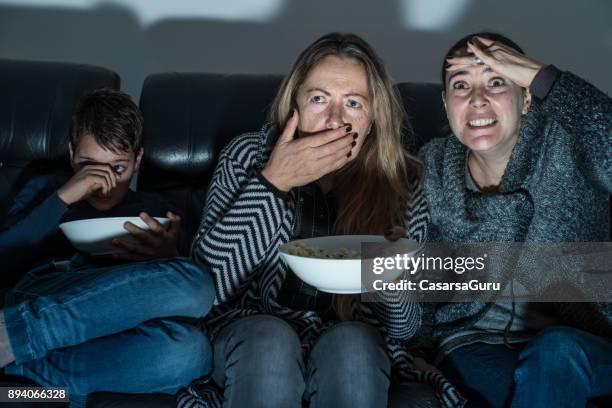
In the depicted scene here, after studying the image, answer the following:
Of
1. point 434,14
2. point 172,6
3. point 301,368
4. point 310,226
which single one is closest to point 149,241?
point 310,226

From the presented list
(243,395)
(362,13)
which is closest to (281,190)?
(243,395)

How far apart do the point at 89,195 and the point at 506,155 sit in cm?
101

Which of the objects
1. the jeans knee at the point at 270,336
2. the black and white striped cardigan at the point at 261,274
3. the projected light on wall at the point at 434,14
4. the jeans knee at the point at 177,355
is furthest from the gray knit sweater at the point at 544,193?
the projected light on wall at the point at 434,14

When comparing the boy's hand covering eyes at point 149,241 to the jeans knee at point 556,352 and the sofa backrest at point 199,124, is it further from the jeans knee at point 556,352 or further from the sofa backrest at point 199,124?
the jeans knee at point 556,352

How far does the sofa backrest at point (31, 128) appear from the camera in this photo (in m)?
1.92

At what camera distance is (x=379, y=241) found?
1.38m

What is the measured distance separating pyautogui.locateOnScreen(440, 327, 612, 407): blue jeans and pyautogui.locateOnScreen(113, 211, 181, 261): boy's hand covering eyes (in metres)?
0.73

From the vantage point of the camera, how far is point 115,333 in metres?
1.28

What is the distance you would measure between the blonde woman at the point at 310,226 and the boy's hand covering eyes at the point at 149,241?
10cm

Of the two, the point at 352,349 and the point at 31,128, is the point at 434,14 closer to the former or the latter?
the point at 31,128

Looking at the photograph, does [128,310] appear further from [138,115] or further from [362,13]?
[362,13]

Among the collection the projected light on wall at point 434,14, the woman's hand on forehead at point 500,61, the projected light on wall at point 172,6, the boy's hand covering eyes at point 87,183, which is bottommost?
the boy's hand covering eyes at point 87,183

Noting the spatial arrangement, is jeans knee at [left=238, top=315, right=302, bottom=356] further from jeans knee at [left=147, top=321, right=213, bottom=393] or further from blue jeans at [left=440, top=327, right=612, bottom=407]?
blue jeans at [left=440, top=327, right=612, bottom=407]

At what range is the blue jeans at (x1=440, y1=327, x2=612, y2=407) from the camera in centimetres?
117
